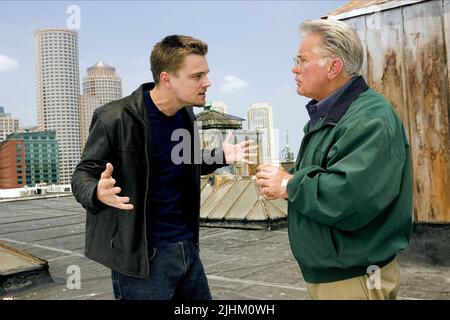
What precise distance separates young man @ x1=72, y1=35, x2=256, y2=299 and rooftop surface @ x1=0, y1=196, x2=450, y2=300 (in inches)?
73.0

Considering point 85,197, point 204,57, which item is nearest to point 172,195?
point 85,197

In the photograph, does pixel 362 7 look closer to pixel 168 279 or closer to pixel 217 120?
pixel 168 279

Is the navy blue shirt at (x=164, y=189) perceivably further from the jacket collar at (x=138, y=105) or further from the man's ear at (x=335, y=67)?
the man's ear at (x=335, y=67)

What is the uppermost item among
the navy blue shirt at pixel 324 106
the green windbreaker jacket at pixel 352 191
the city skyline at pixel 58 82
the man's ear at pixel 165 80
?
the city skyline at pixel 58 82

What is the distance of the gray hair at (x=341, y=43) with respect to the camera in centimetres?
197

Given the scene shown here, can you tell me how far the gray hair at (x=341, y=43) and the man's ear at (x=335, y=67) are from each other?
0.05 feet

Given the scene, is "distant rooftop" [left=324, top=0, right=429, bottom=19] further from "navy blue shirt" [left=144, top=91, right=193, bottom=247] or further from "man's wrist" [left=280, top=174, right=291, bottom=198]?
"man's wrist" [left=280, top=174, right=291, bottom=198]

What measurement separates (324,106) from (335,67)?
177mm

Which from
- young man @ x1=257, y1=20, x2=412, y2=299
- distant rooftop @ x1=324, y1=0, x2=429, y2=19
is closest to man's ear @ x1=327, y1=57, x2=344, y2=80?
young man @ x1=257, y1=20, x2=412, y2=299

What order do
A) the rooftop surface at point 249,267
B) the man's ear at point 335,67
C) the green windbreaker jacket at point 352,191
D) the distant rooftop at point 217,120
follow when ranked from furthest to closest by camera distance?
the distant rooftop at point 217,120 → the rooftop surface at point 249,267 → the man's ear at point 335,67 → the green windbreaker jacket at point 352,191

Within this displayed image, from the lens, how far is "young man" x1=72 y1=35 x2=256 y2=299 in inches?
92.0

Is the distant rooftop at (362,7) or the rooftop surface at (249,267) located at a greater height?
the distant rooftop at (362,7)

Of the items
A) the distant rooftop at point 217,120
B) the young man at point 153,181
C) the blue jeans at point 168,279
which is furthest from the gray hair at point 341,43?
the distant rooftop at point 217,120

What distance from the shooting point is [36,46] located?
16350 cm
